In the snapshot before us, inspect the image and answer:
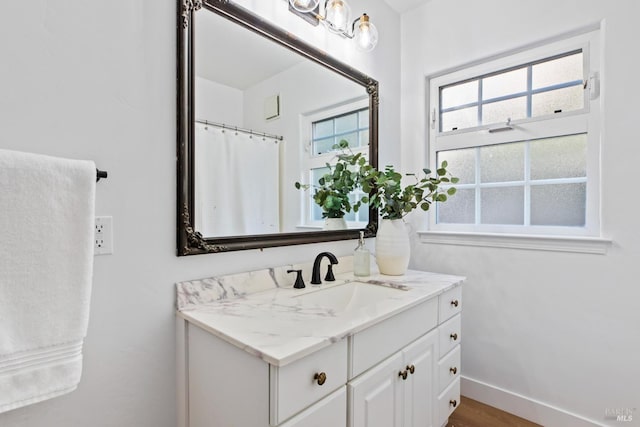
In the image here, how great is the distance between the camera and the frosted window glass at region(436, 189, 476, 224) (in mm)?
2020

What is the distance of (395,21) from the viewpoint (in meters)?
2.22

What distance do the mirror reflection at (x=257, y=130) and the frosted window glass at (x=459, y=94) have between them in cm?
76

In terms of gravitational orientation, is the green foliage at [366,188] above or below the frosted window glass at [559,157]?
below

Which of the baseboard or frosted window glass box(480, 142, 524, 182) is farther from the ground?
frosted window glass box(480, 142, 524, 182)

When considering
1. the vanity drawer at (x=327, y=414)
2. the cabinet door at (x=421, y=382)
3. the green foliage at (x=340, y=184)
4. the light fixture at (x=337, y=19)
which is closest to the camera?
the vanity drawer at (x=327, y=414)

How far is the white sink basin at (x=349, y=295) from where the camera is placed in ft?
4.23

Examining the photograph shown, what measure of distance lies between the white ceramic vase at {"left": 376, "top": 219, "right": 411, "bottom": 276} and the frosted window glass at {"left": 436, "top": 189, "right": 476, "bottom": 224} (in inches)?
23.0

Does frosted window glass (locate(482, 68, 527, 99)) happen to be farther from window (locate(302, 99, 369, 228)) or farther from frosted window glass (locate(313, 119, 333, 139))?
frosted window glass (locate(313, 119, 333, 139))

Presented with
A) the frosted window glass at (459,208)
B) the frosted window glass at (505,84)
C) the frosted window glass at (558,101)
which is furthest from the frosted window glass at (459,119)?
the frosted window glass at (459,208)

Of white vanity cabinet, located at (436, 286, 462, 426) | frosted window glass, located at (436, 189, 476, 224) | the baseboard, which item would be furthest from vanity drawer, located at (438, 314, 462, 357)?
frosted window glass, located at (436, 189, 476, 224)

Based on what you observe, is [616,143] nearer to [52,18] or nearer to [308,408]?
[308,408]

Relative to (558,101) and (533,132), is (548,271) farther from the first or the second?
(558,101)

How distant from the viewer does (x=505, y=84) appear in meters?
1.90

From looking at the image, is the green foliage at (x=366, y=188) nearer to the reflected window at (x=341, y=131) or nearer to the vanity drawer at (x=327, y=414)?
the reflected window at (x=341, y=131)
